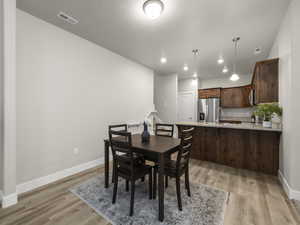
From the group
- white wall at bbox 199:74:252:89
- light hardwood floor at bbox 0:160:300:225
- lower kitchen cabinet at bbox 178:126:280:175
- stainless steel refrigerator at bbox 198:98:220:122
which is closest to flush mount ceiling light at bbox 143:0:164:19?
light hardwood floor at bbox 0:160:300:225

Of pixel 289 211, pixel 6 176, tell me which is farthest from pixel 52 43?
pixel 289 211

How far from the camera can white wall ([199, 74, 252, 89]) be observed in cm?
562

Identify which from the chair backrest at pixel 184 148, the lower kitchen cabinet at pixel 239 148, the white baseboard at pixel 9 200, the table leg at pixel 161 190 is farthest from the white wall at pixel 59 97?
the lower kitchen cabinet at pixel 239 148

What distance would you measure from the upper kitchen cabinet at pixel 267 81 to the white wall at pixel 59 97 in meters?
3.34

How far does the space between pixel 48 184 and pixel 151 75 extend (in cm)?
423

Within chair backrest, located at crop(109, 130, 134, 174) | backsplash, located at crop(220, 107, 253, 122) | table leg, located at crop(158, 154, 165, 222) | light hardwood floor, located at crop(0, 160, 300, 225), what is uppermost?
backsplash, located at crop(220, 107, 253, 122)

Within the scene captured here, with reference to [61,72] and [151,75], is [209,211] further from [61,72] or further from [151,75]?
[151,75]

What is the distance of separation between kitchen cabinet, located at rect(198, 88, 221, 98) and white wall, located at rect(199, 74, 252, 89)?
0.49 metres

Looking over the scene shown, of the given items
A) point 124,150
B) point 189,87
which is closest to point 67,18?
point 124,150

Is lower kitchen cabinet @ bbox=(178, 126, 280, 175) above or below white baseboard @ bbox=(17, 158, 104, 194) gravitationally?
above

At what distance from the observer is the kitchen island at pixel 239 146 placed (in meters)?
2.79

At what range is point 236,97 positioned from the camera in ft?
18.1

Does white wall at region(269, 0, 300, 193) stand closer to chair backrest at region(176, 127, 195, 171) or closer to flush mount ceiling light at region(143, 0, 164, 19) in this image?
chair backrest at region(176, 127, 195, 171)

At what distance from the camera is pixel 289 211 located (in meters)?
1.73
